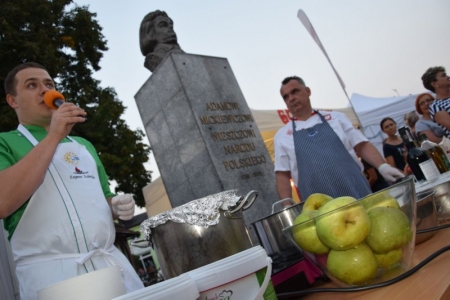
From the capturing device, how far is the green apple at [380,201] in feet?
3.07

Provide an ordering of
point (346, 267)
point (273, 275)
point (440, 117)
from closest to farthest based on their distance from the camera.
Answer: point (346, 267) < point (273, 275) < point (440, 117)

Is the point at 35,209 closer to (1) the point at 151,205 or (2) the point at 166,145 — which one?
(2) the point at 166,145

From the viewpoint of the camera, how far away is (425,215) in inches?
49.7

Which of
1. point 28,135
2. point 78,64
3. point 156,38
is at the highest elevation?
point 78,64

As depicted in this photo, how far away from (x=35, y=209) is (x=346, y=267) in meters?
1.32

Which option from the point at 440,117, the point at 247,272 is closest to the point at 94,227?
the point at 247,272

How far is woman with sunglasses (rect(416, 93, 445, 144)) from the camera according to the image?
4820 millimetres

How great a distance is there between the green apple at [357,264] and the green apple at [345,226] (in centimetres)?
2

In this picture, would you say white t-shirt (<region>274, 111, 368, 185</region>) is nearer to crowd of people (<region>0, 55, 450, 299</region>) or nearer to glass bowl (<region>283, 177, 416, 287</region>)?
crowd of people (<region>0, 55, 450, 299</region>)

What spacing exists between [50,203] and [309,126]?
2366 millimetres

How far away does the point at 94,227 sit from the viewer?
5.74 feet

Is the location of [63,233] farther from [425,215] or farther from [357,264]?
[425,215]

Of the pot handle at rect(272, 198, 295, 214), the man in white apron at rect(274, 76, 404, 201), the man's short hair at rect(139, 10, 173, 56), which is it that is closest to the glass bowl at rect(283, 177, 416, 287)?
the pot handle at rect(272, 198, 295, 214)

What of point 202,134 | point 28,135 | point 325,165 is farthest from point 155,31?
point 28,135
